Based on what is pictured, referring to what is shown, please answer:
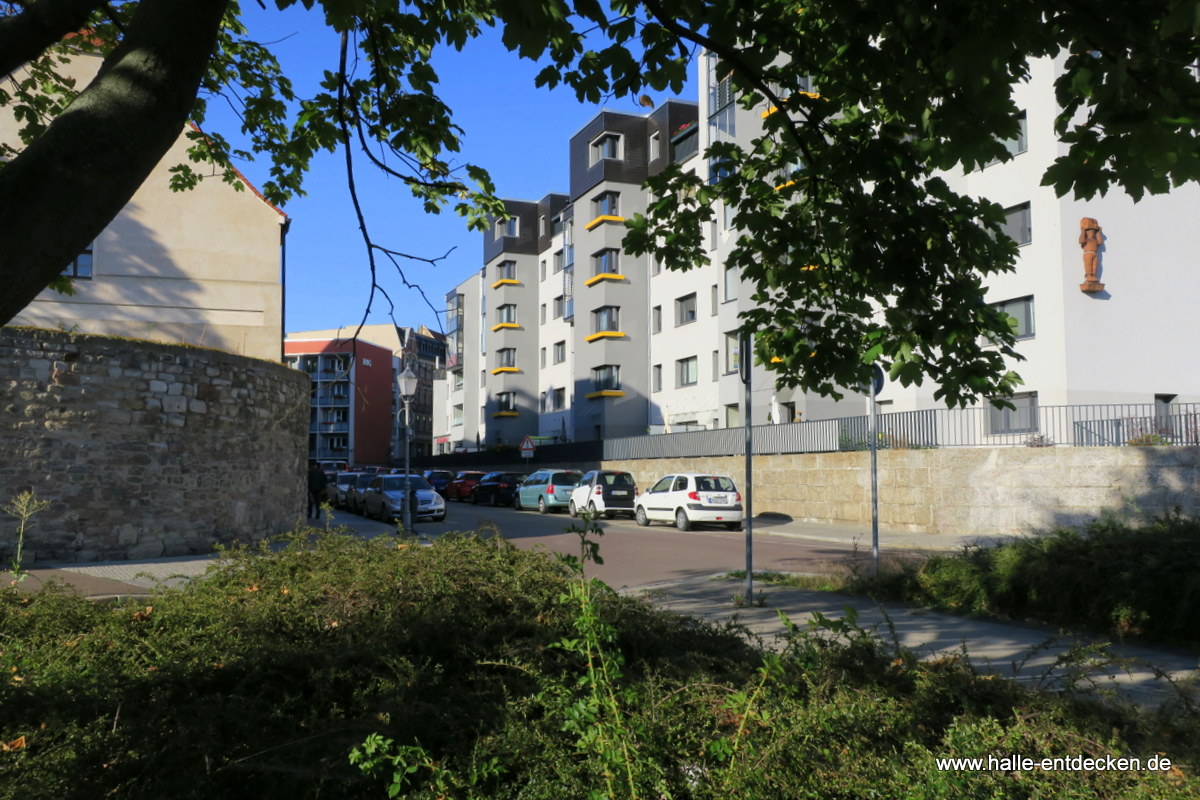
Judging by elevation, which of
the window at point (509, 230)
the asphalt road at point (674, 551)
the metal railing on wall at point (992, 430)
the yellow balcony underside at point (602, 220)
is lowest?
the asphalt road at point (674, 551)

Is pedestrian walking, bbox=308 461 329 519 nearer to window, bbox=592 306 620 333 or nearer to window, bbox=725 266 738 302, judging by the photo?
window, bbox=725 266 738 302

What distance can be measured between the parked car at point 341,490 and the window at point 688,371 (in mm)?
14658

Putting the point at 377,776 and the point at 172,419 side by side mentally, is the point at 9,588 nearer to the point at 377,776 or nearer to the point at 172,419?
the point at 377,776

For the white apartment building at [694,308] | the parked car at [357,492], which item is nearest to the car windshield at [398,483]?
the parked car at [357,492]

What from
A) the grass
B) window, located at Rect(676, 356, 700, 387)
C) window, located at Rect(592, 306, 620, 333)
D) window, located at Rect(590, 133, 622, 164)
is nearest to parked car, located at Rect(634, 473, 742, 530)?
window, located at Rect(676, 356, 700, 387)

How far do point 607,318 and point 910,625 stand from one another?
125 ft

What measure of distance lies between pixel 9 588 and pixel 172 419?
9.08m

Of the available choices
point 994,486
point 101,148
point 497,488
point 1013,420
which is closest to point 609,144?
point 497,488

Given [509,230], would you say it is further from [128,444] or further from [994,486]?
[128,444]

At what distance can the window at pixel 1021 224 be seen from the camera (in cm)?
2541

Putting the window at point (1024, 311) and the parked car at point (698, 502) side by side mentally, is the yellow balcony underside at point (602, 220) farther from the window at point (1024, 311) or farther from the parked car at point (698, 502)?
the window at point (1024, 311)

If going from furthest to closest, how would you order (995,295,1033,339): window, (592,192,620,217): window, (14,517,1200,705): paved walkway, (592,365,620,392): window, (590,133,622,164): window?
(590,133,622,164): window
(592,192,620,217): window
(592,365,620,392): window
(995,295,1033,339): window
(14,517,1200,705): paved walkway

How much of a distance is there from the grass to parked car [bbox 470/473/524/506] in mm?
33538

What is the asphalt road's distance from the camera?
45.6 ft
